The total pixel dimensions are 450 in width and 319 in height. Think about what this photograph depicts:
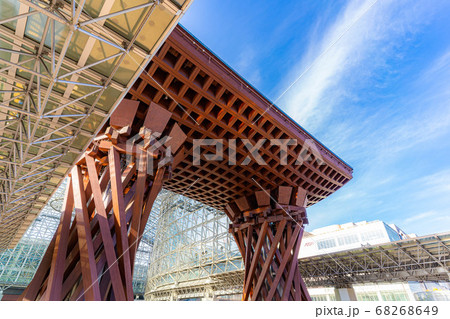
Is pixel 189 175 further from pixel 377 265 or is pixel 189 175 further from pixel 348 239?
pixel 348 239

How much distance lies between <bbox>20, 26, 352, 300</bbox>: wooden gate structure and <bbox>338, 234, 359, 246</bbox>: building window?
33161 mm

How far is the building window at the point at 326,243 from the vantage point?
156ft

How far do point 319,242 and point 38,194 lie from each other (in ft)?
159

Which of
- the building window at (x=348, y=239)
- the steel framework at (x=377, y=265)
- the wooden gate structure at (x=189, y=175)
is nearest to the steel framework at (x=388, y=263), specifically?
the steel framework at (x=377, y=265)

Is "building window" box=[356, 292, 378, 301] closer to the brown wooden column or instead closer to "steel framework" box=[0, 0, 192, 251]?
the brown wooden column

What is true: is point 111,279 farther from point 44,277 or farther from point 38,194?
point 38,194

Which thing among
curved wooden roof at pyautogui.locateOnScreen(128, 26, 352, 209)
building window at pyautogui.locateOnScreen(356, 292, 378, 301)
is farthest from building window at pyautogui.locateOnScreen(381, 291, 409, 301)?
curved wooden roof at pyautogui.locateOnScreen(128, 26, 352, 209)

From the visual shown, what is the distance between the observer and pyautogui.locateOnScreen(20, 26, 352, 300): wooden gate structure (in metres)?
7.39

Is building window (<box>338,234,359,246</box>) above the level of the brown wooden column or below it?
above

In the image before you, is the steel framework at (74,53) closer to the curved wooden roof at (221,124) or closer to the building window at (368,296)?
the curved wooden roof at (221,124)

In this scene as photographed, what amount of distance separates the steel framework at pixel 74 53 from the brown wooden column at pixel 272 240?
11339mm

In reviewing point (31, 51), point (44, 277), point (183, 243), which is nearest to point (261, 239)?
point (44, 277)

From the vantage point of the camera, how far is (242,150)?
13.5 meters

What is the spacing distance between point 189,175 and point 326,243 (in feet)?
139
